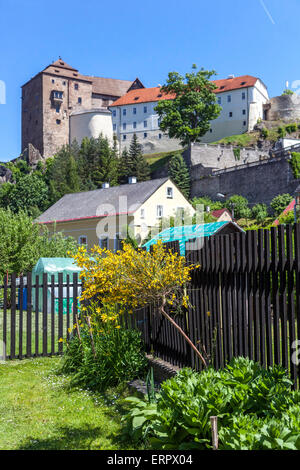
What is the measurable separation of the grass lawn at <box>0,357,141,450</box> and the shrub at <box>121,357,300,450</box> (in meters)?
0.62

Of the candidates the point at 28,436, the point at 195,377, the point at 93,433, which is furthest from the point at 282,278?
the point at 28,436

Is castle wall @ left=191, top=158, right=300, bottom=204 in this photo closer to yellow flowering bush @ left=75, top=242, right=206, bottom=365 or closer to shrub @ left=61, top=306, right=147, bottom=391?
shrub @ left=61, top=306, right=147, bottom=391

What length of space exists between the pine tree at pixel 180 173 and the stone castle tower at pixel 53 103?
3310 centimetres

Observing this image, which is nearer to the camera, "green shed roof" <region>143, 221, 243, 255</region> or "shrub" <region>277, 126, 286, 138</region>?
"green shed roof" <region>143, 221, 243, 255</region>

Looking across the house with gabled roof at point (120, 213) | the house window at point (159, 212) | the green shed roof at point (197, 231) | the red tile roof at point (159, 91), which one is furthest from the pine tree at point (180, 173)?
the green shed roof at point (197, 231)

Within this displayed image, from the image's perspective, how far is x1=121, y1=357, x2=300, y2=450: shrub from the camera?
3.40 metres

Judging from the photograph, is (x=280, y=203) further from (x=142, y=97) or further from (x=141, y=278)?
(x=142, y=97)

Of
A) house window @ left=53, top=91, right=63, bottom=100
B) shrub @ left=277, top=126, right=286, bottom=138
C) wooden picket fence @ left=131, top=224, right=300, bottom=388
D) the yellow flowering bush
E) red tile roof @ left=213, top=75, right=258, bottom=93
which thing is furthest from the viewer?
house window @ left=53, top=91, right=63, bottom=100

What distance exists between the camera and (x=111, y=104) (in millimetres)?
Answer: 96625

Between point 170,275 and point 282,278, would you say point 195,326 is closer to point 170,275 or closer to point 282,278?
point 170,275

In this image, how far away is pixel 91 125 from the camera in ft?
298

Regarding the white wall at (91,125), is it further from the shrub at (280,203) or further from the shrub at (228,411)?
the shrub at (228,411)

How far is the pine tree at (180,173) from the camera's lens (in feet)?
218

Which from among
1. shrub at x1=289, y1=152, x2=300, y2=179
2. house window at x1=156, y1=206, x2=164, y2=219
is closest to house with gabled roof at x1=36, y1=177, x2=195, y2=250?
house window at x1=156, y1=206, x2=164, y2=219
